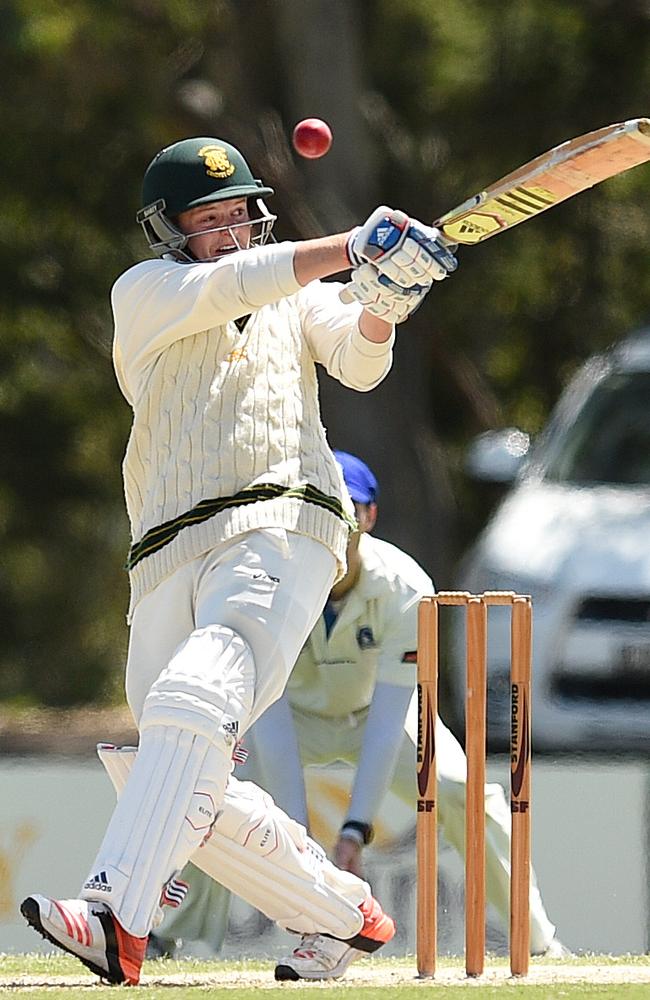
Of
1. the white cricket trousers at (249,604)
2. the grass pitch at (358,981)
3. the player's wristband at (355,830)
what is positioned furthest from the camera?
the player's wristband at (355,830)

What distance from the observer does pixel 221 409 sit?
3795mm

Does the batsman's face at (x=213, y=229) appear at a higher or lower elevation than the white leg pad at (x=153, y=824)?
higher

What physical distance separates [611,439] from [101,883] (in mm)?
4962

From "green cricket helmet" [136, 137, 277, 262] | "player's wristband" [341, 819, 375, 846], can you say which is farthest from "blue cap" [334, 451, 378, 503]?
"green cricket helmet" [136, 137, 277, 262]

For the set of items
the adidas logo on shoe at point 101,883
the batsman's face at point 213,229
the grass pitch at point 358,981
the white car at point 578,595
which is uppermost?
the white car at point 578,595

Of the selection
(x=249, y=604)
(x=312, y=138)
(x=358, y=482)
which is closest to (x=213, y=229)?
(x=312, y=138)

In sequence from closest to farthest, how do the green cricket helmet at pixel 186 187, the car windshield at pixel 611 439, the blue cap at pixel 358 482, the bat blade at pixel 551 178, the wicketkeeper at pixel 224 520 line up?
the bat blade at pixel 551 178, the wicketkeeper at pixel 224 520, the green cricket helmet at pixel 186 187, the blue cap at pixel 358 482, the car windshield at pixel 611 439

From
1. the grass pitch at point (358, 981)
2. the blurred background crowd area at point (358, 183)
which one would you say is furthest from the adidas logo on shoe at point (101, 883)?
the blurred background crowd area at point (358, 183)

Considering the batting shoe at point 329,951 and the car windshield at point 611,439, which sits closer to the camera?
the batting shoe at point 329,951

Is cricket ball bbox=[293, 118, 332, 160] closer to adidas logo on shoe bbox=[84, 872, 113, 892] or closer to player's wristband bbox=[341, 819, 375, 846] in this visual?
adidas logo on shoe bbox=[84, 872, 113, 892]

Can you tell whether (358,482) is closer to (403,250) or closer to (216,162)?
(216,162)

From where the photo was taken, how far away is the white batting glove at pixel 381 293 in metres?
3.53

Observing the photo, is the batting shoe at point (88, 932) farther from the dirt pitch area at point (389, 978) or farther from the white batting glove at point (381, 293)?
the white batting glove at point (381, 293)

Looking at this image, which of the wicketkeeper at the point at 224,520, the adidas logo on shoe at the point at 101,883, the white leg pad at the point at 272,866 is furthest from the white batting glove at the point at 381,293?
the adidas logo on shoe at the point at 101,883
